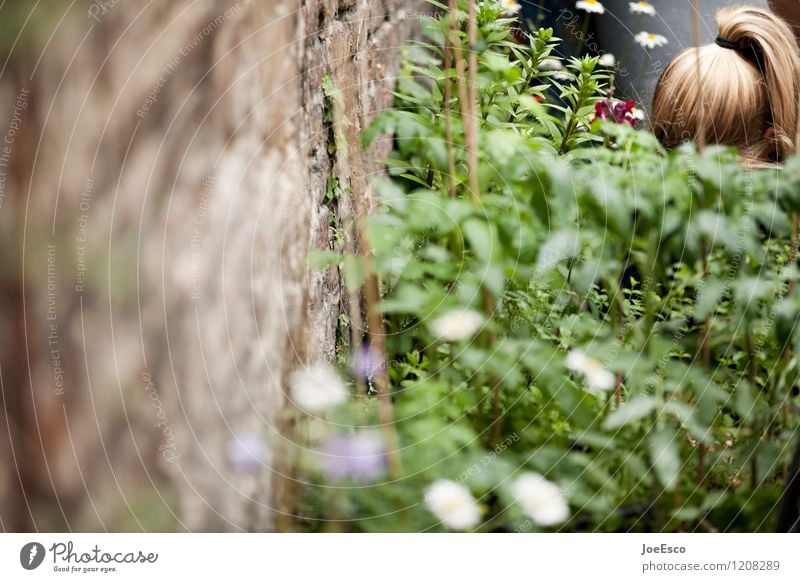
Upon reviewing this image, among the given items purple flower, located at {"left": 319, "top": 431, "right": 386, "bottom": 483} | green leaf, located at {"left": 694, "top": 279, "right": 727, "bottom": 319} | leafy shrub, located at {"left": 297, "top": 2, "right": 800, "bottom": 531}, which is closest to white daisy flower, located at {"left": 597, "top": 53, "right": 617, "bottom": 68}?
leafy shrub, located at {"left": 297, "top": 2, "right": 800, "bottom": 531}

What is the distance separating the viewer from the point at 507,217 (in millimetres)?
726

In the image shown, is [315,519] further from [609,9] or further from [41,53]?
[609,9]

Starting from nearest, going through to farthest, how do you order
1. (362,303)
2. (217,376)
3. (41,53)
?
1. (41,53)
2. (217,376)
3. (362,303)

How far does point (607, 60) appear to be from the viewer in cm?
95

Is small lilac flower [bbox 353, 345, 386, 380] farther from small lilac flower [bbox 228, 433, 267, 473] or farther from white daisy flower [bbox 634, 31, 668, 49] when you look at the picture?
white daisy flower [bbox 634, 31, 668, 49]

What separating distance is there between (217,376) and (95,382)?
0.12 metres

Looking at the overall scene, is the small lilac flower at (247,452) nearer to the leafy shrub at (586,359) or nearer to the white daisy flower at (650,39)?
the leafy shrub at (586,359)

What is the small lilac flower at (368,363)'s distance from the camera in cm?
81

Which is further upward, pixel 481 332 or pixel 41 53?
pixel 41 53

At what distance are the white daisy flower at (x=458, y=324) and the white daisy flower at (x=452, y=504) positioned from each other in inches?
6.2

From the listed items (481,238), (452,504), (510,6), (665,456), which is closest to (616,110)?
(510,6)

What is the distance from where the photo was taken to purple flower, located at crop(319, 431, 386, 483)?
0.69 m
